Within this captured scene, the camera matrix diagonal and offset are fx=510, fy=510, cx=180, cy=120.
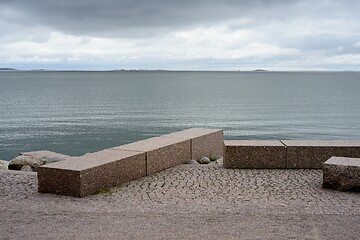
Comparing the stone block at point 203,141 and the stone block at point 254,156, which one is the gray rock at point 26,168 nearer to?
the stone block at point 203,141

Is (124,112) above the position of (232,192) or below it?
below

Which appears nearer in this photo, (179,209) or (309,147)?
(179,209)

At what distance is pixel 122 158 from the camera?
351 inches

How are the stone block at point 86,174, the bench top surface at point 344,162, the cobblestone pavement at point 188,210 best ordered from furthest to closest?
the bench top surface at point 344,162, the stone block at point 86,174, the cobblestone pavement at point 188,210

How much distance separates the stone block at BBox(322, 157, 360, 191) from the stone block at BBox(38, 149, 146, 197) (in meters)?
3.37

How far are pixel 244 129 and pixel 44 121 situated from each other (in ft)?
60.8

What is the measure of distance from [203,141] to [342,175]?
160 inches

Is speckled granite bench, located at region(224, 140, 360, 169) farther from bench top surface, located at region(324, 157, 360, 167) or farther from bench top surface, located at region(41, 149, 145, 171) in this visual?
bench top surface, located at region(41, 149, 145, 171)

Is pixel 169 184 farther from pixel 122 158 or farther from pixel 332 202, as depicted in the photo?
pixel 332 202

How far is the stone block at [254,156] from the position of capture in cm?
1035

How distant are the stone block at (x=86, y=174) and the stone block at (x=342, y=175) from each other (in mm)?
3374

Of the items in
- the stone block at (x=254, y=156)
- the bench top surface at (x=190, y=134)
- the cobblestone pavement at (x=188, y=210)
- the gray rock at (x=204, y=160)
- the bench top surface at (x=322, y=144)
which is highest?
the bench top surface at (x=190, y=134)

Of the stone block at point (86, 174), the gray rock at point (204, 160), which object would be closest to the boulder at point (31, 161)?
the stone block at point (86, 174)

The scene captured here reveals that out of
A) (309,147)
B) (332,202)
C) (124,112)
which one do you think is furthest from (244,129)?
(332,202)
